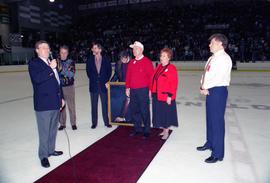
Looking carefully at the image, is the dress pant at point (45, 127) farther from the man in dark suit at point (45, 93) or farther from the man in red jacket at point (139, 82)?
the man in red jacket at point (139, 82)

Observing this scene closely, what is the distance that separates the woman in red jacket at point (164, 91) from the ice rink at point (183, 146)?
334 mm

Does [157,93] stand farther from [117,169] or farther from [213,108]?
[117,169]

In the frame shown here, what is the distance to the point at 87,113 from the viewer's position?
5.86m

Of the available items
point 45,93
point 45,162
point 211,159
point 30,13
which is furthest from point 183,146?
point 30,13

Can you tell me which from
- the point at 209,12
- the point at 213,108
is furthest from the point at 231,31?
the point at 213,108

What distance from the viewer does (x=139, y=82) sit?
389 cm

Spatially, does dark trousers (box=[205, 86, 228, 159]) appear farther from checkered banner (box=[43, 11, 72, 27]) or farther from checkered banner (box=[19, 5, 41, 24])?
checkered banner (box=[43, 11, 72, 27])

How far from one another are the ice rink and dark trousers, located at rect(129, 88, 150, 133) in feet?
1.62

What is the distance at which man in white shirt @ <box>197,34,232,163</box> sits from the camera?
9.66 ft

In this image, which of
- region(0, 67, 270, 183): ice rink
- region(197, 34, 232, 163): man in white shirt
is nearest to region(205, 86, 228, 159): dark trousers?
region(197, 34, 232, 163): man in white shirt

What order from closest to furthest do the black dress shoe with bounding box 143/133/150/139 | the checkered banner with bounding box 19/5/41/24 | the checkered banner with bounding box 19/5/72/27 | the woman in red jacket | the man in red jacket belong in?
the woman in red jacket
the man in red jacket
the black dress shoe with bounding box 143/133/150/139
the checkered banner with bounding box 19/5/41/24
the checkered banner with bounding box 19/5/72/27

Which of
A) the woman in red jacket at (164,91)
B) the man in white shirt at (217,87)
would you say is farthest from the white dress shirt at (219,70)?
the woman in red jacket at (164,91)

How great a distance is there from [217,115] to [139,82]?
1271 millimetres

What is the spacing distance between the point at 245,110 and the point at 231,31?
15374 millimetres
